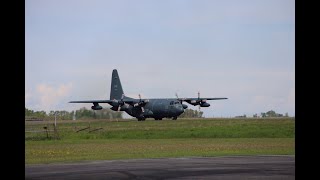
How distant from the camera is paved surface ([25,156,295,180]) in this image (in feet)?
52.1

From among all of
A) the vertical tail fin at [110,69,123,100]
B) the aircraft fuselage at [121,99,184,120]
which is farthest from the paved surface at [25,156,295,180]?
→ the vertical tail fin at [110,69,123,100]

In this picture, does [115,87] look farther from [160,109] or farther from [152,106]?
[160,109]

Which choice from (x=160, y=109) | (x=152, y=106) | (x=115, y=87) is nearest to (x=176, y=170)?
(x=160, y=109)

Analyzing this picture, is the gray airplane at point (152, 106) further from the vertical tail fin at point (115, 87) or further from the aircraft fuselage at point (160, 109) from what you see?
the vertical tail fin at point (115, 87)

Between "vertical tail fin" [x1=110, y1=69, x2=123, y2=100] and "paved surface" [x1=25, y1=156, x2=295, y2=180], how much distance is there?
241 ft

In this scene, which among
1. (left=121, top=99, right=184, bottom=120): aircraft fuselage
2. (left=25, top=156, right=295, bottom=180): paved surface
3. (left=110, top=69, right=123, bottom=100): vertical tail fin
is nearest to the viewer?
(left=25, top=156, right=295, bottom=180): paved surface

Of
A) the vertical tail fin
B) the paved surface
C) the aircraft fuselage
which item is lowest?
the paved surface

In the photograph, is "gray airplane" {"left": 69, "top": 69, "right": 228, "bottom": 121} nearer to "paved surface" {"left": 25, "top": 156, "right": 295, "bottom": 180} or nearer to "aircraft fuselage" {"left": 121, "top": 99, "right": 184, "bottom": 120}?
"aircraft fuselage" {"left": 121, "top": 99, "right": 184, "bottom": 120}

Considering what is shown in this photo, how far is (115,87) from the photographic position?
314ft
